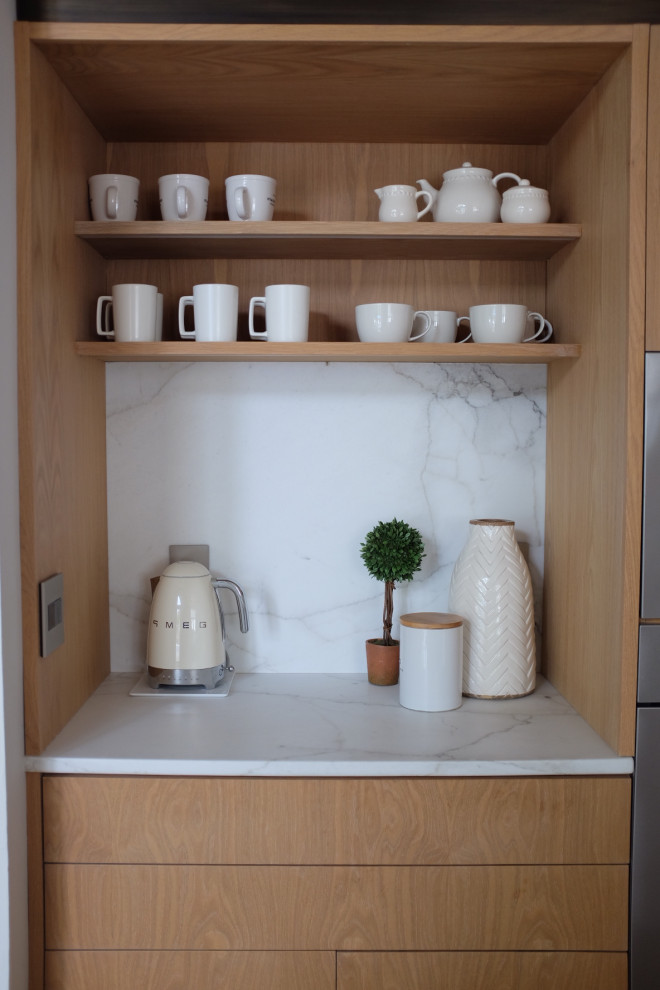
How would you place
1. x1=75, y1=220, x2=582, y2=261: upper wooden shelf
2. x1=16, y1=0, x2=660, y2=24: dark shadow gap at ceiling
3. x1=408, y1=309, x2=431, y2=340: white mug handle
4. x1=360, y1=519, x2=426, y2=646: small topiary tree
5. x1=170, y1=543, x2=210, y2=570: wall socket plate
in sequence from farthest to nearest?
x1=170, y1=543, x2=210, y2=570: wall socket plate → x1=360, y1=519, x2=426, y2=646: small topiary tree → x1=408, y1=309, x2=431, y2=340: white mug handle → x1=75, y1=220, x2=582, y2=261: upper wooden shelf → x1=16, y1=0, x2=660, y2=24: dark shadow gap at ceiling

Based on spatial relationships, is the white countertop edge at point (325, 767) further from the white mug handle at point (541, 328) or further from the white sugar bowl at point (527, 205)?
the white sugar bowl at point (527, 205)

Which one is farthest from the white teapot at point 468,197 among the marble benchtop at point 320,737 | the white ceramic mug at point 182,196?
the marble benchtop at point 320,737

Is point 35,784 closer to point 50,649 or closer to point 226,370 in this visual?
point 50,649

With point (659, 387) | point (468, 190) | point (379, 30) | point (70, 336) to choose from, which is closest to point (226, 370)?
point (70, 336)

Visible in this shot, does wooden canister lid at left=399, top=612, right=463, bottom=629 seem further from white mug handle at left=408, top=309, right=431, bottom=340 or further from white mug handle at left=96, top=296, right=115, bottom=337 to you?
white mug handle at left=96, top=296, right=115, bottom=337

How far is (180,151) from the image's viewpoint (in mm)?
1755

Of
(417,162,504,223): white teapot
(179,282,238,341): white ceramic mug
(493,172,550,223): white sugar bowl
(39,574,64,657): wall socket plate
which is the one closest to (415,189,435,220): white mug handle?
(417,162,504,223): white teapot

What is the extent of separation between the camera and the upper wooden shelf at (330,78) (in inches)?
51.5

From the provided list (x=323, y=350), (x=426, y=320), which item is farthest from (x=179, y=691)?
(x=426, y=320)

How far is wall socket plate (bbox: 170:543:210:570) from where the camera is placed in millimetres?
1819

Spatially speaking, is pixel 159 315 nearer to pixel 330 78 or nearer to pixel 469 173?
pixel 330 78

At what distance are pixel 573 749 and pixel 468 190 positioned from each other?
1.01 meters

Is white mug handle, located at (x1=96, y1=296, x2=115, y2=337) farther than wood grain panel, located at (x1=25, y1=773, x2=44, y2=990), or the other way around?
white mug handle, located at (x1=96, y1=296, x2=115, y2=337)

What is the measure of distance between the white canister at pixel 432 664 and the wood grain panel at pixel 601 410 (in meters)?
0.23
